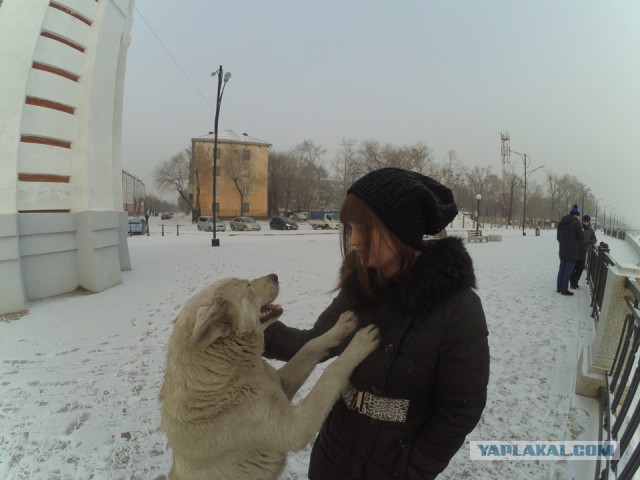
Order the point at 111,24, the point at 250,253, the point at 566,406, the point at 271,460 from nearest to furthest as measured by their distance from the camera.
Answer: the point at 271,460
the point at 566,406
the point at 111,24
the point at 250,253

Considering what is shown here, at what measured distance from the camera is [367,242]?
62.2 inches

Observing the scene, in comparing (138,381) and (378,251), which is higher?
(378,251)

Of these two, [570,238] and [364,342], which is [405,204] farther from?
[570,238]

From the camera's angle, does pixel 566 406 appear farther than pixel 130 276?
No

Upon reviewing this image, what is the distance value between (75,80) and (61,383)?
7651 millimetres

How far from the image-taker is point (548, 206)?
7419cm

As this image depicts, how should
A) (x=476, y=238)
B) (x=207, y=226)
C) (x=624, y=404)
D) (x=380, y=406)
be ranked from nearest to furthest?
(x=380, y=406) < (x=624, y=404) < (x=476, y=238) < (x=207, y=226)

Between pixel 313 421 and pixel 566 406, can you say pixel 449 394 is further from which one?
pixel 566 406

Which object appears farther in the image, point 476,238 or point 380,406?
point 476,238

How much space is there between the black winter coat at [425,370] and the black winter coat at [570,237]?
9355mm

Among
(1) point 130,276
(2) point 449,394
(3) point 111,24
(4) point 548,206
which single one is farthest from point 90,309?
(4) point 548,206

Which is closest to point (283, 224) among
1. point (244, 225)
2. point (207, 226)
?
point (244, 225)

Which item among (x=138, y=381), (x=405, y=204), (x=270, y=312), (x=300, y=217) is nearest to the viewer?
(x=405, y=204)

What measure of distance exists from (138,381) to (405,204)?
486 centimetres
